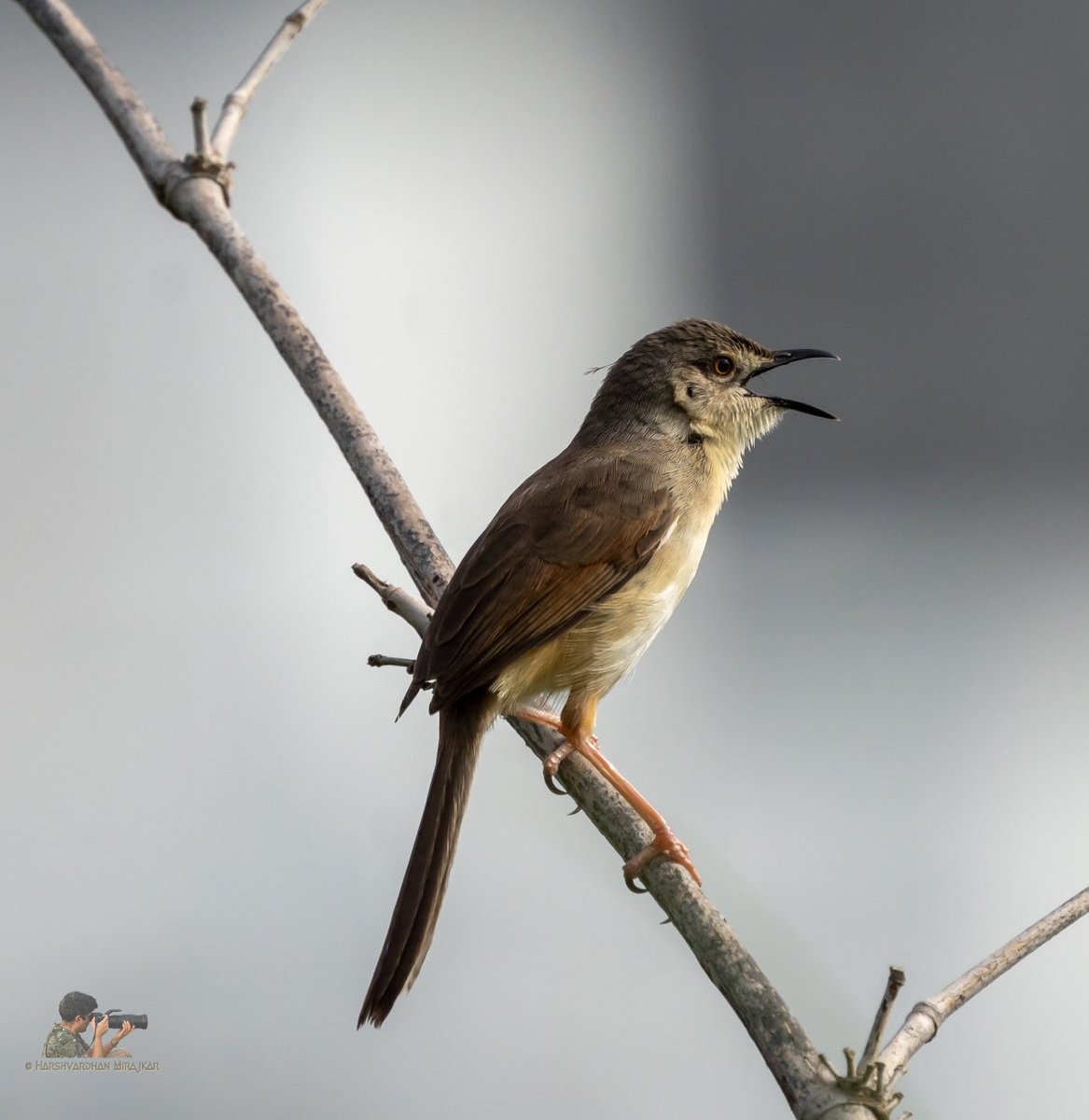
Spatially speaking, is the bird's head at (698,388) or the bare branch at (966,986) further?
the bird's head at (698,388)

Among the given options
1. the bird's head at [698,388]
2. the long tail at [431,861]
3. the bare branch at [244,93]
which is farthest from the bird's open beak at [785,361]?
the bare branch at [244,93]

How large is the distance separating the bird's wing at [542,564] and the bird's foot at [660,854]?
512 millimetres

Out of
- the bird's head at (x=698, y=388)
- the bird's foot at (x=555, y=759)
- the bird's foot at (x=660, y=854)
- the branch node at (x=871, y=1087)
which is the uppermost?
the bird's head at (x=698, y=388)

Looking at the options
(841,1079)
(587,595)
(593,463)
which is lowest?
(841,1079)

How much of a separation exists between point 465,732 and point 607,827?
1.27 feet

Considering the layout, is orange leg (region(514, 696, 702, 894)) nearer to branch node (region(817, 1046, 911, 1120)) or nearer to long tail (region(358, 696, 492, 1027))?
long tail (region(358, 696, 492, 1027))

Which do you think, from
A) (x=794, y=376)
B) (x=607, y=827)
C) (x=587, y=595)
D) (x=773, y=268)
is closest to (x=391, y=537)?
(x=587, y=595)

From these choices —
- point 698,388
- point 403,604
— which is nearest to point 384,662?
point 403,604

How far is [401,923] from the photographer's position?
2.42 meters

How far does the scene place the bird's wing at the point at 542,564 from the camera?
2748 mm

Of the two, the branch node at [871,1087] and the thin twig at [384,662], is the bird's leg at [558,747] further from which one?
the branch node at [871,1087]

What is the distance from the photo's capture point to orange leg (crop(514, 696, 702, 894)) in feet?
8.21

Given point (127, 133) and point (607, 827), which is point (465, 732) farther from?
point (127, 133)

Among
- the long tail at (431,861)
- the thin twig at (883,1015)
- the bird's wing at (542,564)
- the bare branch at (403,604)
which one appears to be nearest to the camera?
the thin twig at (883,1015)
